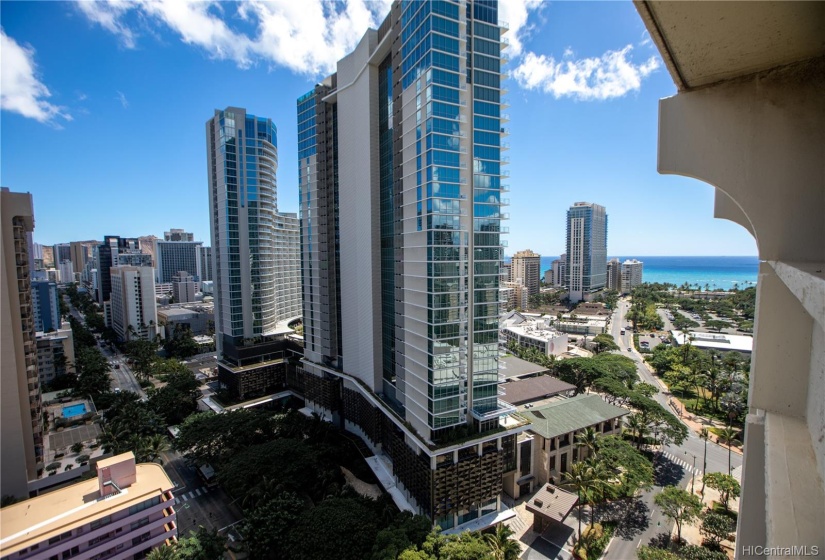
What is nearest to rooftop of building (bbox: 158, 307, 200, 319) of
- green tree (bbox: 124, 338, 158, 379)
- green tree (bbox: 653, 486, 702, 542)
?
green tree (bbox: 124, 338, 158, 379)

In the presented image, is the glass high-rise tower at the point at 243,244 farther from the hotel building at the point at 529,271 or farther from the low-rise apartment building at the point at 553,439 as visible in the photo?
the hotel building at the point at 529,271

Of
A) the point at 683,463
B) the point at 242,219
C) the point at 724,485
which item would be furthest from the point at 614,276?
the point at 242,219

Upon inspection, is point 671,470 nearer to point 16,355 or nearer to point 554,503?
point 554,503

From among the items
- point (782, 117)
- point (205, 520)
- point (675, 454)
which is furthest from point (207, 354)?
point (782, 117)

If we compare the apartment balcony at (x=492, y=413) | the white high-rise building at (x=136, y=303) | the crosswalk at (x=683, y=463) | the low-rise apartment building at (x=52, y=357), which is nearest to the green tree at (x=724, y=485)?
the crosswalk at (x=683, y=463)

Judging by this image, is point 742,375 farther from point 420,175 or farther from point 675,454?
point 420,175

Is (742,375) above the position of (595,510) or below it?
above
